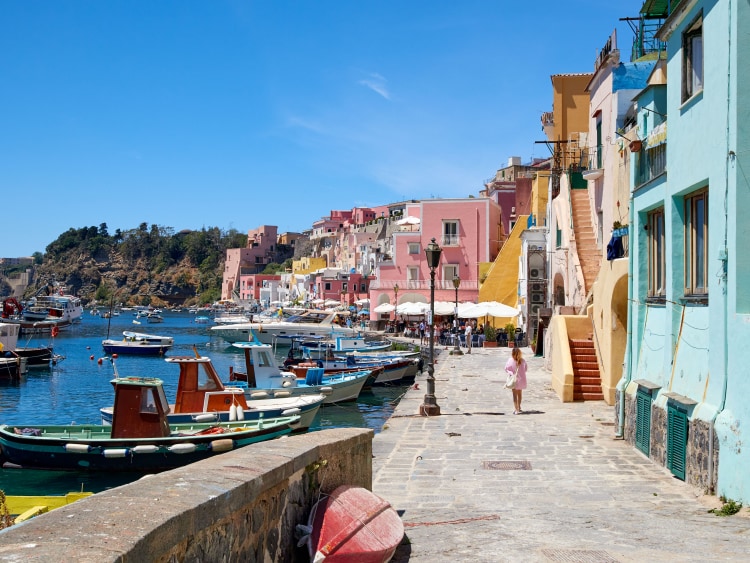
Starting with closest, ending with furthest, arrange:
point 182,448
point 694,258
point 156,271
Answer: point 694,258 < point 182,448 < point 156,271

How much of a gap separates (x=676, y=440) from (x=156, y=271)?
190660mm

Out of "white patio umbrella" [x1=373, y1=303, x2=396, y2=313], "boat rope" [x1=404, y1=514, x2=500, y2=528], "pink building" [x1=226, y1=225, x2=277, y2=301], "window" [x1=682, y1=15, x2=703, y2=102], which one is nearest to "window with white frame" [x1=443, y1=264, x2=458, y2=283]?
"white patio umbrella" [x1=373, y1=303, x2=396, y2=313]

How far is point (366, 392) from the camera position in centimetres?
3291

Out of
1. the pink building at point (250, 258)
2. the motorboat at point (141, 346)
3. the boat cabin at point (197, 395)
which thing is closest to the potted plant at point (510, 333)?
the boat cabin at point (197, 395)

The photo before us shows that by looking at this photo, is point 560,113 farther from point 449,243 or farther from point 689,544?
point 689,544

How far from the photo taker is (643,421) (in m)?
11.7

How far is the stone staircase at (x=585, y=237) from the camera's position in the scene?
2756 cm

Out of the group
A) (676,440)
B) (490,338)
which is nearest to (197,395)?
(676,440)

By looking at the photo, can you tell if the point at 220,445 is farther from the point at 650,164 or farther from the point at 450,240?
the point at 450,240

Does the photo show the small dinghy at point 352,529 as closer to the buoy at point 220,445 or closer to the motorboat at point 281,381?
the buoy at point 220,445

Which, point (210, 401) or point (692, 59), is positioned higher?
point (692, 59)

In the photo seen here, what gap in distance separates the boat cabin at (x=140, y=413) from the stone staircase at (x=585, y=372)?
382 inches

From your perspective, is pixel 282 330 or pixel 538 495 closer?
pixel 538 495

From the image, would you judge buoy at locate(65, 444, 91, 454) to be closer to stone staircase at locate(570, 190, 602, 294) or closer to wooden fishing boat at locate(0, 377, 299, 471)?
wooden fishing boat at locate(0, 377, 299, 471)
